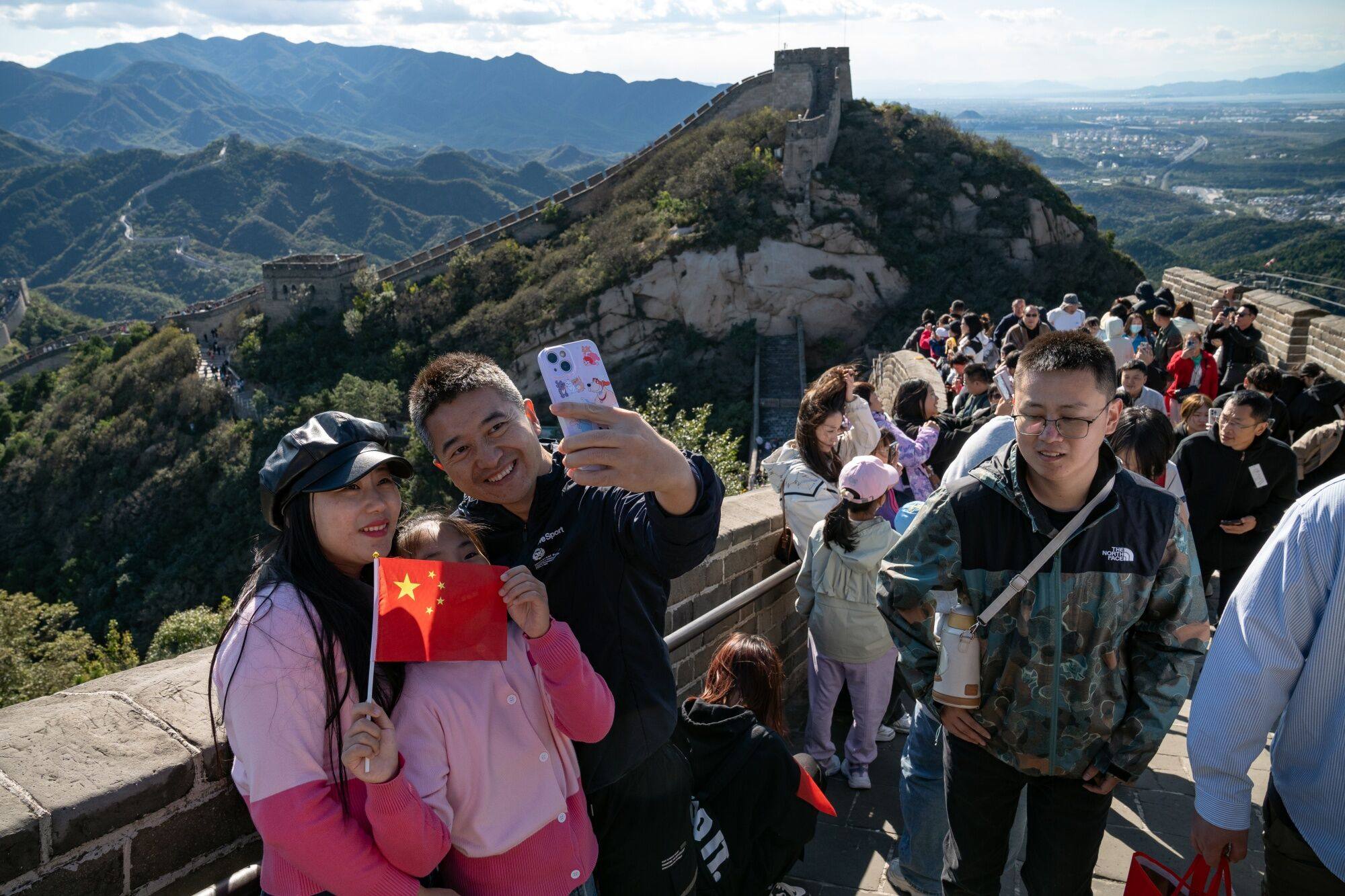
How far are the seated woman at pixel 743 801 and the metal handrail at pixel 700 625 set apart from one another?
378 mm

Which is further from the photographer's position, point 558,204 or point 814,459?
point 558,204

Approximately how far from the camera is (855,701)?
4.08 m

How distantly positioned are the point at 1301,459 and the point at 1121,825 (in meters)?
3.83

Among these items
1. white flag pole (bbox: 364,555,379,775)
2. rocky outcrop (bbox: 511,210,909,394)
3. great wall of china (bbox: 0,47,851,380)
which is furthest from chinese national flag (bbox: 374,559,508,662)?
great wall of china (bbox: 0,47,851,380)

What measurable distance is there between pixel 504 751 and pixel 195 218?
151343mm

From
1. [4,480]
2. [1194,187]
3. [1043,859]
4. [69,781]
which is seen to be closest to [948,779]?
[1043,859]

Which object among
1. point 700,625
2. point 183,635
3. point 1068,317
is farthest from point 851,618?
point 183,635

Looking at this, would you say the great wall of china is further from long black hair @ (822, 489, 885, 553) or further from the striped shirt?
the striped shirt

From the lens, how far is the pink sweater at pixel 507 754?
191 cm

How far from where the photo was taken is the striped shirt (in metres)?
1.97

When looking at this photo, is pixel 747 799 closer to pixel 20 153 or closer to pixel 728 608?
pixel 728 608

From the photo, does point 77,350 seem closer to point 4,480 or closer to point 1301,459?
point 4,480

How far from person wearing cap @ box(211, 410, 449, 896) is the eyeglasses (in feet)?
5.49

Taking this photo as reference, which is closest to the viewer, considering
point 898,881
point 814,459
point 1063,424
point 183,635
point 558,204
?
point 1063,424
